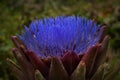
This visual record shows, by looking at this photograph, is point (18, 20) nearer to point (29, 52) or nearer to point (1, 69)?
point (1, 69)

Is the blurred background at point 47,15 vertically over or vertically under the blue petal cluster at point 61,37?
over

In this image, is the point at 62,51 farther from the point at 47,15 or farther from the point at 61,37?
the point at 47,15

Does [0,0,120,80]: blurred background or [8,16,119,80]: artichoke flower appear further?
[0,0,120,80]: blurred background

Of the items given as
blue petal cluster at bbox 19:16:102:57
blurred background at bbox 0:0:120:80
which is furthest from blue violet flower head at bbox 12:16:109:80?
blurred background at bbox 0:0:120:80

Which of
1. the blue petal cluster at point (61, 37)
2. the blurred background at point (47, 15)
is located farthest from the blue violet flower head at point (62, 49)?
the blurred background at point (47, 15)

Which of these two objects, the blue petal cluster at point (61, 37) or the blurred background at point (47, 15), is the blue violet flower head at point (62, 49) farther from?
the blurred background at point (47, 15)

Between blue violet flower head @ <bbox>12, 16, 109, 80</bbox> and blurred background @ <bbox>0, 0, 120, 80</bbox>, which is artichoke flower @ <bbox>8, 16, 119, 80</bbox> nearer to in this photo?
blue violet flower head @ <bbox>12, 16, 109, 80</bbox>

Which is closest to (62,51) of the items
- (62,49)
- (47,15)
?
(62,49)

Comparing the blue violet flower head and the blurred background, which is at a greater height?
the blurred background
